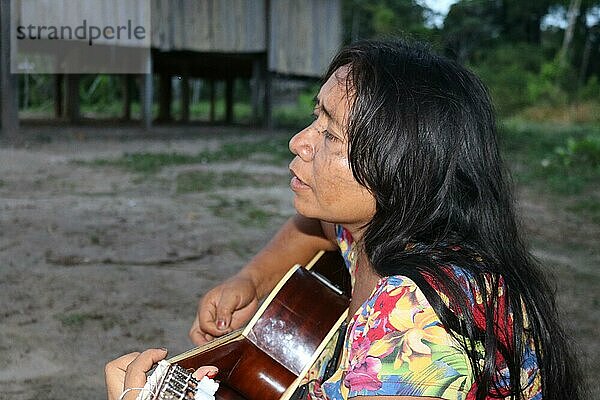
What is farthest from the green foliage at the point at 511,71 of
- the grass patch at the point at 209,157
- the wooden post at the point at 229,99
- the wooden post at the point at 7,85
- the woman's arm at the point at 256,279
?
the woman's arm at the point at 256,279

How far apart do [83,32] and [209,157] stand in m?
3.58

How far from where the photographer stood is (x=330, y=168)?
55.4 inches

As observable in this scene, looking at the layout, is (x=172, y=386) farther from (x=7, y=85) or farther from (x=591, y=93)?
(x=591, y=93)

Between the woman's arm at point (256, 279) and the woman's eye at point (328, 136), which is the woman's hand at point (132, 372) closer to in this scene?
the woman's eye at point (328, 136)

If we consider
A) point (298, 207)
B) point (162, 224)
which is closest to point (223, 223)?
point (162, 224)

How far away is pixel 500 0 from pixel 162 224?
3574 cm

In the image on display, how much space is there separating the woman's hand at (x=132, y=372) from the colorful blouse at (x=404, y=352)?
1.20 ft

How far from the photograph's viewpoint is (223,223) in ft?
18.5

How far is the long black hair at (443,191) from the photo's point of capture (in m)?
1.28

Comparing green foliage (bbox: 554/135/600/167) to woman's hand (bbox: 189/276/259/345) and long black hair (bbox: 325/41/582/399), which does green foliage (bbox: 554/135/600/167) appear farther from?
long black hair (bbox: 325/41/582/399)

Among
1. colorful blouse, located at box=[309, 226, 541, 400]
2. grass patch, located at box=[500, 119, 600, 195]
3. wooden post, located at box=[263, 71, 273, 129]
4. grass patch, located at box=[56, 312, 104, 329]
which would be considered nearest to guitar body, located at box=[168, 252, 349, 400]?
colorful blouse, located at box=[309, 226, 541, 400]

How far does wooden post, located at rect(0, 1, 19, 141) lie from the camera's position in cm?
1026

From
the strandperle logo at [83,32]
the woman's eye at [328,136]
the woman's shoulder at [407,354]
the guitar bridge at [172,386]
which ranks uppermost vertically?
the strandperle logo at [83,32]

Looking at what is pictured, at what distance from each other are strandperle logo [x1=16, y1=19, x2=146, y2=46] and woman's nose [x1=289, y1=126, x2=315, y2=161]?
10.1 meters
